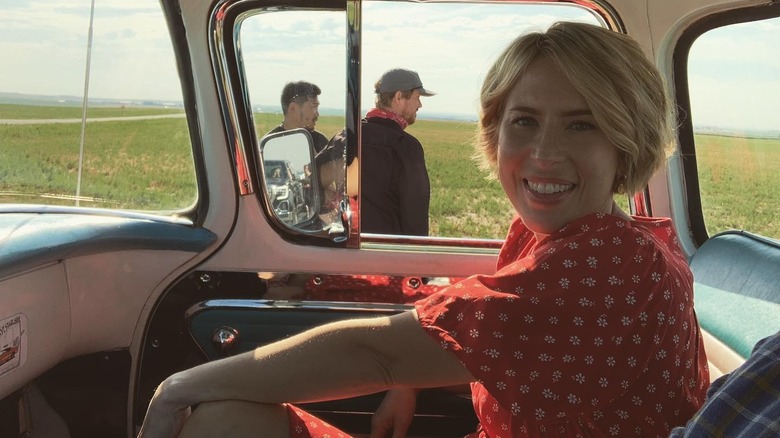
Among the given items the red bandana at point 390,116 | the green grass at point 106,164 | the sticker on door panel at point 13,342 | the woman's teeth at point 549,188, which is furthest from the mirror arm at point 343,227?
the woman's teeth at point 549,188

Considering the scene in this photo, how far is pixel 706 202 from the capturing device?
3055 millimetres

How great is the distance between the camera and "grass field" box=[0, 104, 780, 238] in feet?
9.10

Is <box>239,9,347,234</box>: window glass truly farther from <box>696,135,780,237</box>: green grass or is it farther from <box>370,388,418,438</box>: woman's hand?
<box>696,135,780,237</box>: green grass

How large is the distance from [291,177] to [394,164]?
77cm

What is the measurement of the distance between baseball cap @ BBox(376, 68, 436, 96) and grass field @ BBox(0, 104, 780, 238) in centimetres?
18

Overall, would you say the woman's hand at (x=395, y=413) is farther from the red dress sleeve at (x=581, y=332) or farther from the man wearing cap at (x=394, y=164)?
the red dress sleeve at (x=581, y=332)

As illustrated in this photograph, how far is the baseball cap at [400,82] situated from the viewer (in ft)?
9.89

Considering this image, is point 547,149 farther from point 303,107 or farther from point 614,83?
point 303,107

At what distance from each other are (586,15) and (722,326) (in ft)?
3.84

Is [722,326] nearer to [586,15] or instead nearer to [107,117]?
[586,15]

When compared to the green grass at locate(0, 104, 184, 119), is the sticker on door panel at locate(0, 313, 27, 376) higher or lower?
lower

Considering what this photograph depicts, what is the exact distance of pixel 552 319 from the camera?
1.39 metres

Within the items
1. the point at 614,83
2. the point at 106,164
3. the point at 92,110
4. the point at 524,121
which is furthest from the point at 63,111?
the point at 614,83

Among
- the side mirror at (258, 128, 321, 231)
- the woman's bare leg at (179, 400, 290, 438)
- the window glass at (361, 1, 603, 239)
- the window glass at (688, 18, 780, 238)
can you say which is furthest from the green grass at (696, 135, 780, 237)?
the woman's bare leg at (179, 400, 290, 438)
